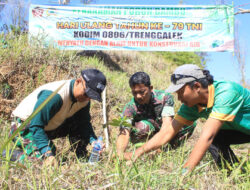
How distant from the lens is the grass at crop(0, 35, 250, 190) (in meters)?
1.38

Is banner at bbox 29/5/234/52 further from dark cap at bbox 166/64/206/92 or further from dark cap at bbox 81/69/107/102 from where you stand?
dark cap at bbox 166/64/206/92

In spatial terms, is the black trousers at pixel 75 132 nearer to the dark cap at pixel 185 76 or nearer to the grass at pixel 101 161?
the grass at pixel 101 161

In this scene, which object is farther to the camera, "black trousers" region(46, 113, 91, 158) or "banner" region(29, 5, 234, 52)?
"banner" region(29, 5, 234, 52)

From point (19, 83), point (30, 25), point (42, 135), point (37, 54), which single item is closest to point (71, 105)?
point (42, 135)

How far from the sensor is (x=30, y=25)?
7.16 meters

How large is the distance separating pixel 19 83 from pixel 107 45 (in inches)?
129

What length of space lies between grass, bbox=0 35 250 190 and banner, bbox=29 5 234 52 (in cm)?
119

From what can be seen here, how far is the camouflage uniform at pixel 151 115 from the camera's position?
3.45 metres

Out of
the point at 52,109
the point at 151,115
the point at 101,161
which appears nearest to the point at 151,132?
the point at 151,115

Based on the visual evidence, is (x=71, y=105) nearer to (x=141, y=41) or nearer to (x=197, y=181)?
(x=197, y=181)

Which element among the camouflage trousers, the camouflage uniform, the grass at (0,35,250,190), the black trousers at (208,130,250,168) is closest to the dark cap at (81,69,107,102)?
the grass at (0,35,250,190)

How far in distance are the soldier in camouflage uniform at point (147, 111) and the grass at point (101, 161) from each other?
0.45 m

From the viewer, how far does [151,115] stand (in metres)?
3.58

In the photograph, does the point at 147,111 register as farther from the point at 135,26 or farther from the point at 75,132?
the point at 135,26
